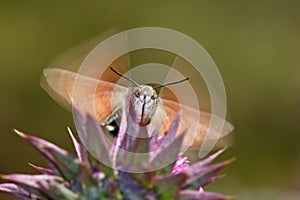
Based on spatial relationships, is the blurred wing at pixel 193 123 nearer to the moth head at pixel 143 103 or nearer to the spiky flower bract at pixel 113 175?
the moth head at pixel 143 103

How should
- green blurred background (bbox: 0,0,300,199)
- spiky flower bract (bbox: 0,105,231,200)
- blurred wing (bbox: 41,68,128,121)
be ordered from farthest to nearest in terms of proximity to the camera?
green blurred background (bbox: 0,0,300,199)
blurred wing (bbox: 41,68,128,121)
spiky flower bract (bbox: 0,105,231,200)

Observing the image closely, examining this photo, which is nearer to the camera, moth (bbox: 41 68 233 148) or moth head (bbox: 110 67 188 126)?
moth head (bbox: 110 67 188 126)

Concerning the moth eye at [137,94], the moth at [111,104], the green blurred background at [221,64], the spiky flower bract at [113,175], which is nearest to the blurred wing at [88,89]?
the moth at [111,104]

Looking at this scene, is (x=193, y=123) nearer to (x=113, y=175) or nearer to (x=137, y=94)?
(x=137, y=94)

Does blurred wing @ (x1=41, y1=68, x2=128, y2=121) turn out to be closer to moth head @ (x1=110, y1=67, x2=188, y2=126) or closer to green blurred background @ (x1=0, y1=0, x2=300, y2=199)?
moth head @ (x1=110, y1=67, x2=188, y2=126)

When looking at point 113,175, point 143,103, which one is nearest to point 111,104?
point 143,103

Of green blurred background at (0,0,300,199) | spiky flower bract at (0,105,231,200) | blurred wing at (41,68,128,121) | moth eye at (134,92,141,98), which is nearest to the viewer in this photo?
spiky flower bract at (0,105,231,200)

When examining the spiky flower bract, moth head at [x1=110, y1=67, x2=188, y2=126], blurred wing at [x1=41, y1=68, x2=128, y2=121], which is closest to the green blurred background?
blurred wing at [x1=41, y1=68, x2=128, y2=121]

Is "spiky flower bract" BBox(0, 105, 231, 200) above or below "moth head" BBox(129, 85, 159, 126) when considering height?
below
